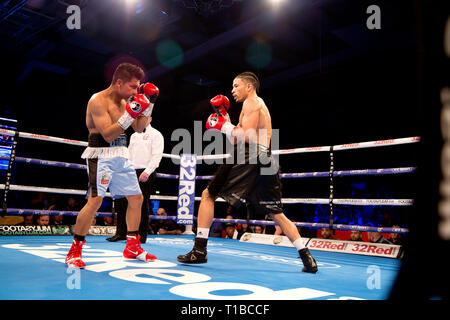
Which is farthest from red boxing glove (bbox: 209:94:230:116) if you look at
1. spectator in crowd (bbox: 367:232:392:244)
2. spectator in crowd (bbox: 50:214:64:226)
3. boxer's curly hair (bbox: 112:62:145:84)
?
spectator in crowd (bbox: 50:214:64:226)

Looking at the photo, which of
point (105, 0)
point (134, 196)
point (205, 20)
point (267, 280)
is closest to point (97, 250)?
point (134, 196)

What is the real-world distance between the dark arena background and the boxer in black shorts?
28 cm

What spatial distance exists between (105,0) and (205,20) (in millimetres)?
1740

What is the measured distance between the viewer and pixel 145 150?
149 inches

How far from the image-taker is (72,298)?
1276 millimetres

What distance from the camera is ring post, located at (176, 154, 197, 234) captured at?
472cm

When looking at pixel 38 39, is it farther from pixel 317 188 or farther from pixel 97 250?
pixel 317 188

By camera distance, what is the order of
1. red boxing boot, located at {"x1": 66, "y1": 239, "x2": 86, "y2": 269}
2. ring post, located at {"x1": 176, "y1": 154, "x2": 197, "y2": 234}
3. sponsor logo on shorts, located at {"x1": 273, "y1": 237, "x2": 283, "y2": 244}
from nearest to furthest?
1. red boxing boot, located at {"x1": 66, "y1": 239, "x2": 86, "y2": 269}
2. sponsor logo on shorts, located at {"x1": 273, "y1": 237, "x2": 283, "y2": 244}
3. ring post, located at {"x1": 176, "y1": 154, "x2": 197, "y2": 234}

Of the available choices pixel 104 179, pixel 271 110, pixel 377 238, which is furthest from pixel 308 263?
pixel 271 110

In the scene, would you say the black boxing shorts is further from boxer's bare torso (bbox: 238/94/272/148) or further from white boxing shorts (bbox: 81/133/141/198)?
white boxing shorts (bbox: 81/133/141/198)

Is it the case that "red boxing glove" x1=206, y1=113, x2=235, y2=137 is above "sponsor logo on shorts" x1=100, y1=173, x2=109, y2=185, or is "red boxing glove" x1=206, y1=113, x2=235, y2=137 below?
above

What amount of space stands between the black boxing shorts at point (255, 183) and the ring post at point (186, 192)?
7.87 ft

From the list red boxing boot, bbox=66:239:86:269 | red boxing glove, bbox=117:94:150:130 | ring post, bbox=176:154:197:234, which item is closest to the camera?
red boxing boot, bbox=66:239:86:269

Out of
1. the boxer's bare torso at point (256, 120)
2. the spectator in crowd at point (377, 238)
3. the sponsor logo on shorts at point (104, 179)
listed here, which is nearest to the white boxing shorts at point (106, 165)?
the sponsor logo on shorts at point (104, 179)
